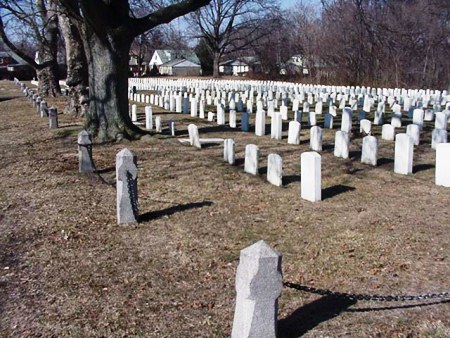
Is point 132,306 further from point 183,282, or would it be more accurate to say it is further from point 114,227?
point 114,227

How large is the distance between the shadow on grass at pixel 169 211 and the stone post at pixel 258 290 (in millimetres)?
3467

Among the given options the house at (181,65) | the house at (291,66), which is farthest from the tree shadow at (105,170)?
the house at (181,65)

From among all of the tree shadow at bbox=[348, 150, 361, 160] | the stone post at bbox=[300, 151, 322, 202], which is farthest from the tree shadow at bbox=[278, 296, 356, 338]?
the tree shadow at bbox=[348, 150, 361, 160]

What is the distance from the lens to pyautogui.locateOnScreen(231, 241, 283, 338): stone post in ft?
A: 11.0

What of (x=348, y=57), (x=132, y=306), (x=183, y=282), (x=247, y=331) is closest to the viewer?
(x=247, y=331)

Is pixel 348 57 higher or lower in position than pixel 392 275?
higher

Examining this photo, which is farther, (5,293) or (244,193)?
(244,193)

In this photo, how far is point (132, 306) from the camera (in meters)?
4.36

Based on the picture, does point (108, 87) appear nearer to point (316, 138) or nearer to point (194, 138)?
point (194, 138)

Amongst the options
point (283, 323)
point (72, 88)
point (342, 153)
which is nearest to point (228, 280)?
point (283, 323)

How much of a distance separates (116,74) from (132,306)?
9.43 meters

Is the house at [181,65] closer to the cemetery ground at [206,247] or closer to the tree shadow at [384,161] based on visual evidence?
the tree shadow at [384,161]

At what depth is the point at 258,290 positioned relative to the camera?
339 centimetres

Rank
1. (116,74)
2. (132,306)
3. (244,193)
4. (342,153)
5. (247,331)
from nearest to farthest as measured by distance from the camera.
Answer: (247,331), (132,306), (244,193), (342,153), (116,74)
